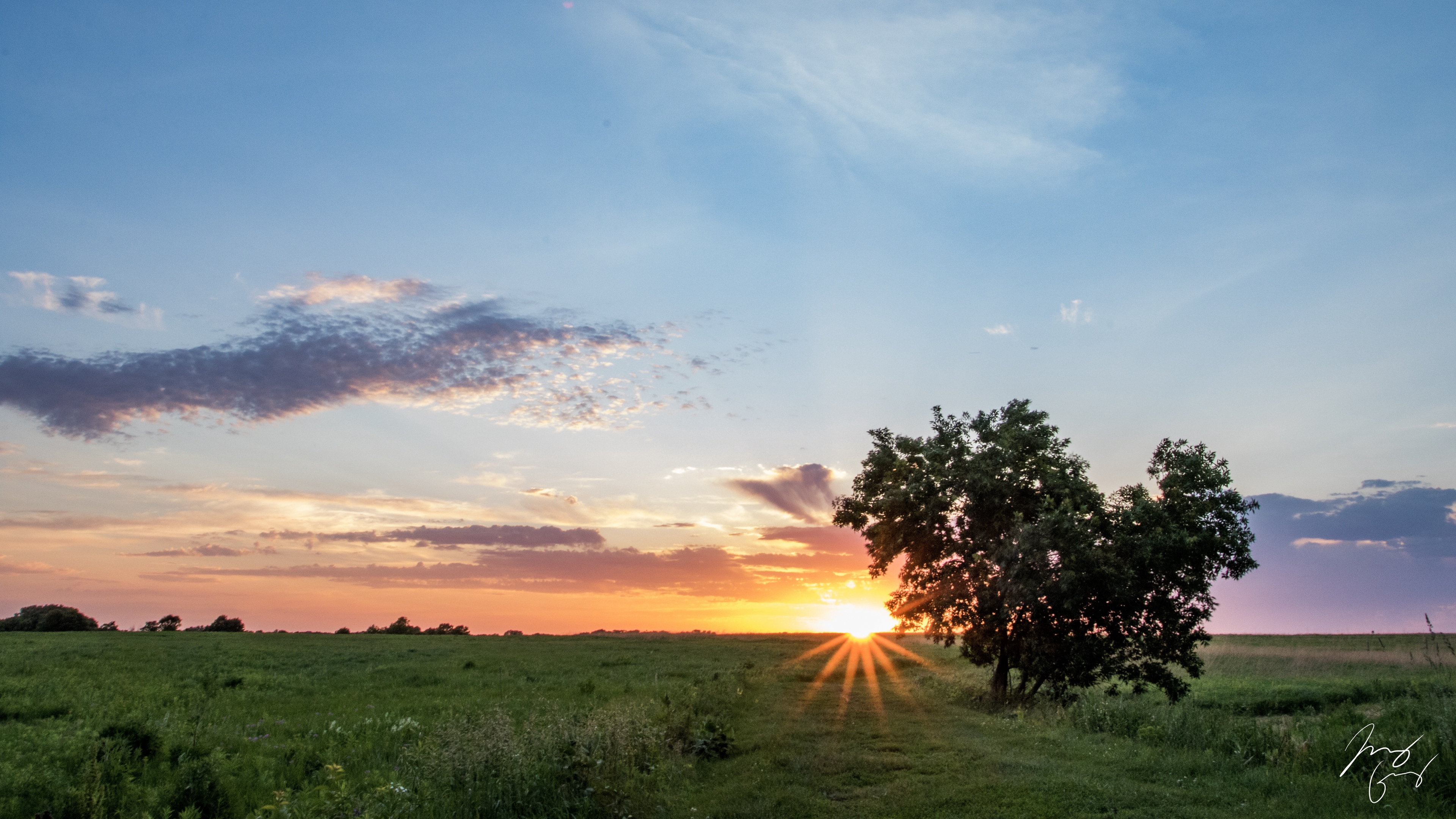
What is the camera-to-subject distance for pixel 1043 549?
27.0 meters

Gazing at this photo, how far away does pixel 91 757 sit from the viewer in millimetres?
12312

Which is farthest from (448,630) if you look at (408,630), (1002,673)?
(1002,673)

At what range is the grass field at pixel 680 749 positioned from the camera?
38.4 ft

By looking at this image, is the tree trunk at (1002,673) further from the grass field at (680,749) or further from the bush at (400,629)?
the bush at (400,629)

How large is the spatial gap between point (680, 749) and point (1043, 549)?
1622cm

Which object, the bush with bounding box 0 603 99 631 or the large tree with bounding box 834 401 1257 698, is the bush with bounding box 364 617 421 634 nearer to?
the bush with bounding box 0 603 99 631
